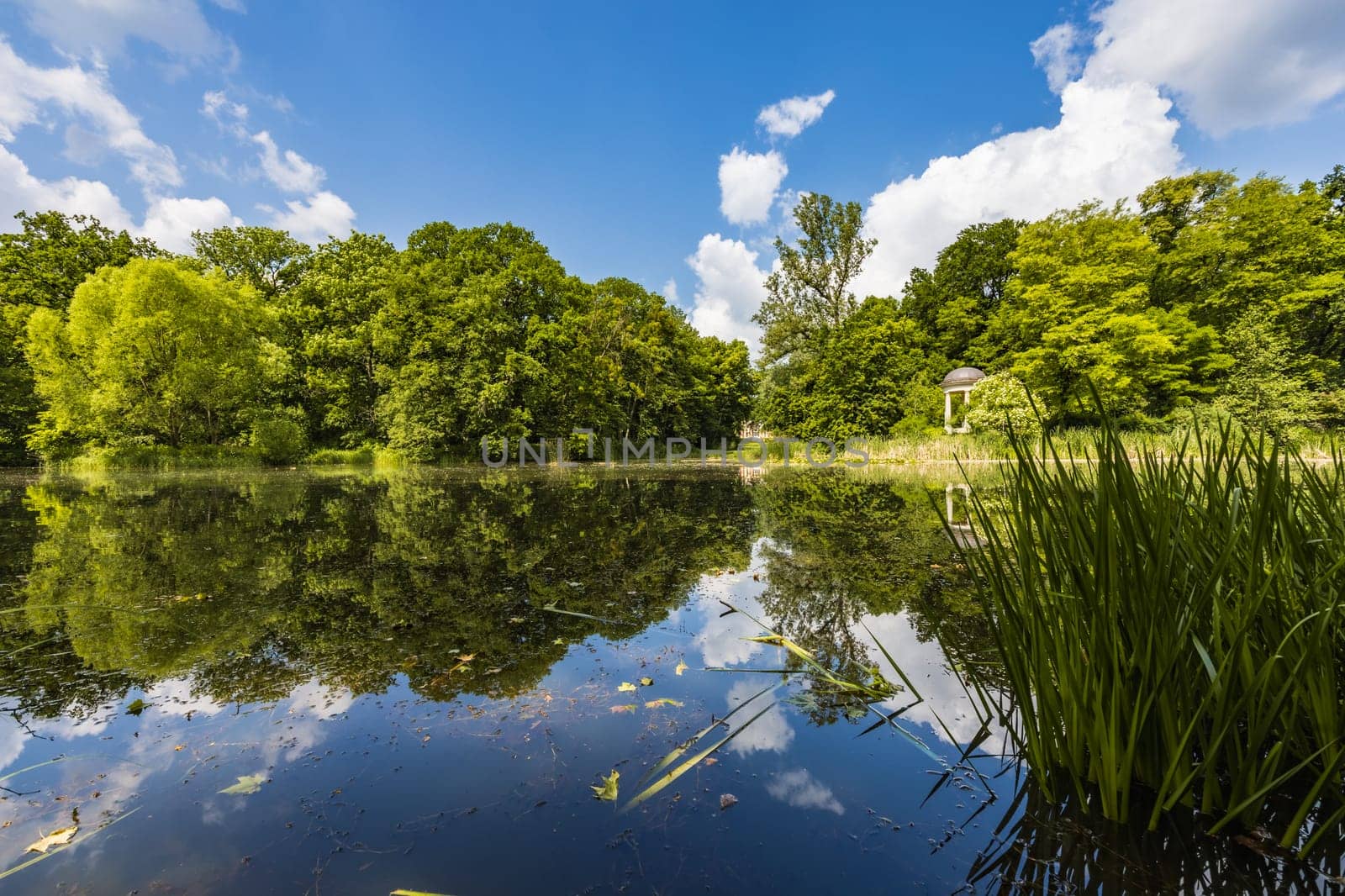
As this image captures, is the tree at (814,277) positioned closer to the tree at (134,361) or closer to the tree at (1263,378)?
the tree at (1263,378)

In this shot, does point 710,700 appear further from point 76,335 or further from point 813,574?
point 76,335

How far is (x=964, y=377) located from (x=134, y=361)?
31.8 m

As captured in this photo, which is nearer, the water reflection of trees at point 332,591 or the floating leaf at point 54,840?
the floating leaf at point 54,840

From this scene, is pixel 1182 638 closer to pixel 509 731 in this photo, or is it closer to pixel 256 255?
pixel 509 731

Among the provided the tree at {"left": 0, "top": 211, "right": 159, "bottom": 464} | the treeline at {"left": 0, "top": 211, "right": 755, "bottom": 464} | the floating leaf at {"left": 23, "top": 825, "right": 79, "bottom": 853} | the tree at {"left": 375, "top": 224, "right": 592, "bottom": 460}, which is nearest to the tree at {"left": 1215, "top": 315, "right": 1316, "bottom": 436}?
the treeline at {"left": 0, "top": 211, "right": 755, "bottom": 464}

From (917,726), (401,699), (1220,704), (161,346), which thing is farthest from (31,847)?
(161,346)

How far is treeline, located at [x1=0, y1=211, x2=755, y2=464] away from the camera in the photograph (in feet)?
65.5

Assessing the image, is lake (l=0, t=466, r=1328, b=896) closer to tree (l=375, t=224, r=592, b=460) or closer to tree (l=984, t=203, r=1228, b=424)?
tree (l=375, t=224, r=592, b=460)

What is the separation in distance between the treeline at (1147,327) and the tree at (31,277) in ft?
104

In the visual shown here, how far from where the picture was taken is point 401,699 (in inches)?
97.2

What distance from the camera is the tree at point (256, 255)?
27047mm

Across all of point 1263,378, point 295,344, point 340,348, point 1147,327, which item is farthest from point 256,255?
point 1263,378

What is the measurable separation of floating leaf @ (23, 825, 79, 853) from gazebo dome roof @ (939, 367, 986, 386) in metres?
24.1

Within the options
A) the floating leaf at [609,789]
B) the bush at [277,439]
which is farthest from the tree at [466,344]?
the floating leaf at [609,789]
